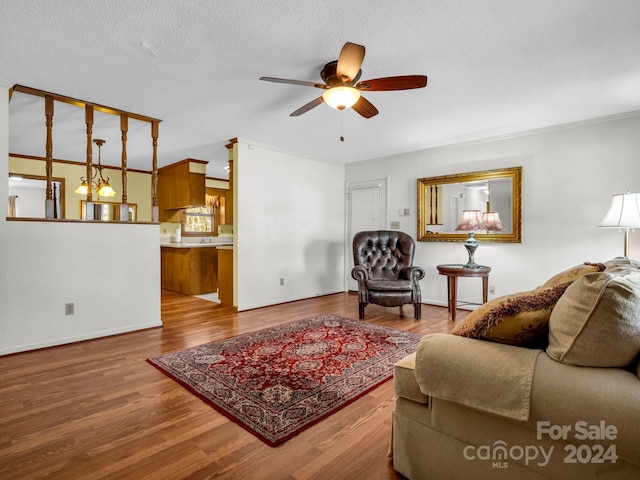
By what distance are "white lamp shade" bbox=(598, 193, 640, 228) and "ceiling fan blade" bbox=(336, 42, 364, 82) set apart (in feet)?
8.78

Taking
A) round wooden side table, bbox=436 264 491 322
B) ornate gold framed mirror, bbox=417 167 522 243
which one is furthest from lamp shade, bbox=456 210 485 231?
round wooden side table, bbox=436 264 491 322

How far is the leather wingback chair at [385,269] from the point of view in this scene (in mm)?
4109

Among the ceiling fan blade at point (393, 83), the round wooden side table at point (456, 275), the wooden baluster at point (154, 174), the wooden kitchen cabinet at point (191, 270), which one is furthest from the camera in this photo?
the wooden kitchen cabinet at point (191, 270)

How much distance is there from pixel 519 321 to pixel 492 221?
10.4 feet

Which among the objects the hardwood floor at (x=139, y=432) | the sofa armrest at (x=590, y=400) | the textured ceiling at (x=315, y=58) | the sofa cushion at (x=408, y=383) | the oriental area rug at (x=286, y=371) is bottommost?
the hardwood floor at (x=139, y=432)

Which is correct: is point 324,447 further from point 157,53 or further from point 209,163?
point 209,163

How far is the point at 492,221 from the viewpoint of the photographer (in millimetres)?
4016

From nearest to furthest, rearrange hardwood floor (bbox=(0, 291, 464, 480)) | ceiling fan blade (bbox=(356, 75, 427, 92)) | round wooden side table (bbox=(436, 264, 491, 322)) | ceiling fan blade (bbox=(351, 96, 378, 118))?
hardwood floor (bbox=(0, 291, 464, 480)), ceiling fan blade (bbox=(356, 75, 427, 92)), ceiling fan blade (bbox=(351, 96, 378, 118)), round wooden side table (bbox=(436, 264, 491, 322))

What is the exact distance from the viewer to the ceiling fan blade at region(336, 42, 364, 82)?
1.96 meters

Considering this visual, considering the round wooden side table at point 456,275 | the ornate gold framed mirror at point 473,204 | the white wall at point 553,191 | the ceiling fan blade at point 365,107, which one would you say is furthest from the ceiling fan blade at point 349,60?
the white wall at point 553,191

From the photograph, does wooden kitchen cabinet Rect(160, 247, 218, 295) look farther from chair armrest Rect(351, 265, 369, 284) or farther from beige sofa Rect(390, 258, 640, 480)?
beige sofa Rect(390, 258, 640, 480)

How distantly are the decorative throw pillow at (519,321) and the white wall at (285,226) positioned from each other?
3.77 meters

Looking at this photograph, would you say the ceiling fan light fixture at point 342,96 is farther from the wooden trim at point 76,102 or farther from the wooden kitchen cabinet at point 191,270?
the wooden kitchen cabinet at point 191,270

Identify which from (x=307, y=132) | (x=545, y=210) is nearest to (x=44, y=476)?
(x=307, y=132)
